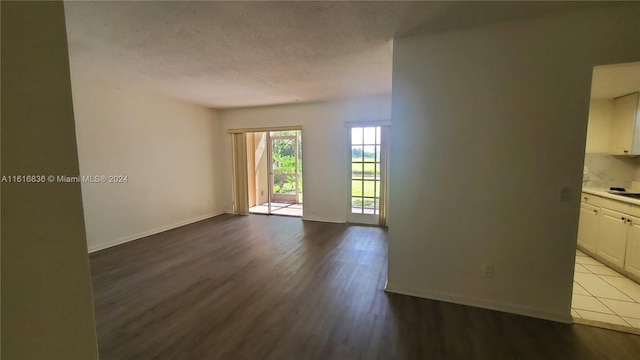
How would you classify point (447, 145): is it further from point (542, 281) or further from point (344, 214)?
point (344, 214)

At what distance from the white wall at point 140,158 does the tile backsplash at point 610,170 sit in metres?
6.57

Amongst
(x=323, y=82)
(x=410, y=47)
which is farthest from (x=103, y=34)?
(x=410, y=47)

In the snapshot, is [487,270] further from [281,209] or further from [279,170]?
[279,170]

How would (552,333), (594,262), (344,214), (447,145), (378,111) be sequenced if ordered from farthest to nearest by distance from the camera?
1. (344,214)
2. (378,111)
3. (594,262)
4. (447,145)
5. (552,333)

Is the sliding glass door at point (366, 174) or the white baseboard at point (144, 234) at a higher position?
the sliding glass door at point (366, 174)

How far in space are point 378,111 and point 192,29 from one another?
3468 mm

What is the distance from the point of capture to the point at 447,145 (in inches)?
93.5

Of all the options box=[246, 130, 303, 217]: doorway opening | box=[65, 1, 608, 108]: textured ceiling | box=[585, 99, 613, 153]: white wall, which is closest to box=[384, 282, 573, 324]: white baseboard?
box=[65, 1, 608, 108]: textured ceiling

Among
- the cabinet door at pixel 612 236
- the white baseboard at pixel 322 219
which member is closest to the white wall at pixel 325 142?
the white baseboard at pixel 322 219

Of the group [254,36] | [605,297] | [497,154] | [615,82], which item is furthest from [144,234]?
[615,82]

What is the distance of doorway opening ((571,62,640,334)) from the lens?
2.39 meters

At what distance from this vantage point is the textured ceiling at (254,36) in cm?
191

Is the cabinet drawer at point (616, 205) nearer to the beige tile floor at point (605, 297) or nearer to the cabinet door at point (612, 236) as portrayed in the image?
the cabinet door at point (612, 236)

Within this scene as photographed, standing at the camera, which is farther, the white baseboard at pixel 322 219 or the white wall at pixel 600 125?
the white baseboard at pixel 322 219
